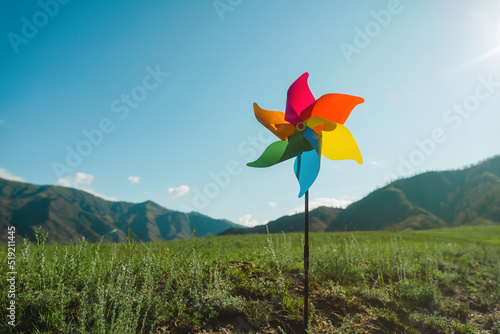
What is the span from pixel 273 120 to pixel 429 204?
8042 inches

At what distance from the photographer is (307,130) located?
326cm

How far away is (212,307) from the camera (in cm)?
345

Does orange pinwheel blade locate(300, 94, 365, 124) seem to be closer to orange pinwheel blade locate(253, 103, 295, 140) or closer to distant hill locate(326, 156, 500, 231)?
orange pinwheel blade locate(253, 103, 295, 140)

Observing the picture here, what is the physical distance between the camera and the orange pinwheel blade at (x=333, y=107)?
3.23 metres

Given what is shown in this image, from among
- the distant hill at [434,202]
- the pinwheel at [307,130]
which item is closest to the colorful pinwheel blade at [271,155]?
the pinwheel at [307,130]

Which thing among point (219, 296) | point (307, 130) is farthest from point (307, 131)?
point (219, 296)

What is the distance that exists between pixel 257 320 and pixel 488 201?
180449 mm

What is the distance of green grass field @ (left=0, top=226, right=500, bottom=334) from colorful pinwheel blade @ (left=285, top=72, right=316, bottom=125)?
1.79m

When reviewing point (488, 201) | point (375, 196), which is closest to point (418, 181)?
point (375, 196)

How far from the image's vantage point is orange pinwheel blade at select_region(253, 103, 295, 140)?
11.4ft

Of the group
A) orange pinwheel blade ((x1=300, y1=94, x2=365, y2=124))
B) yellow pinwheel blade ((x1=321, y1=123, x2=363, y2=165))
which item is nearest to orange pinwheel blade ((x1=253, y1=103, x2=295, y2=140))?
Answer: orange pinwheel blade ((x1=300, y1=94, x2=365, y2=124))

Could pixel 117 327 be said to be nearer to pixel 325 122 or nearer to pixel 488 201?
pixel 325 122

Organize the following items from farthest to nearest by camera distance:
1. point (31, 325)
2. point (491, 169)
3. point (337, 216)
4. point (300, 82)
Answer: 1. point (337, 216)
2. point (491, 169)
3. point (300, 82)
4. point (31, 325)

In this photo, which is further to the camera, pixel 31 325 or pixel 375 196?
pixel 375 196
